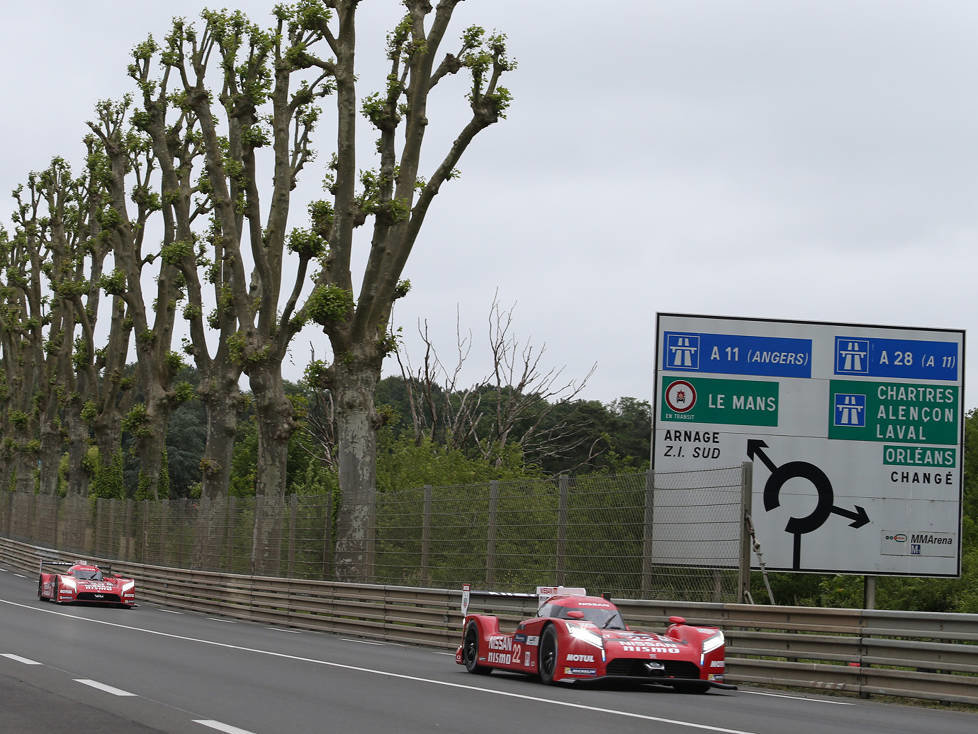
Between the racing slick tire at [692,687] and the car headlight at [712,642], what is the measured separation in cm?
34

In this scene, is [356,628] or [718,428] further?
[356,628]

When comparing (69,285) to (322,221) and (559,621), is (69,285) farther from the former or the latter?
(559,621)

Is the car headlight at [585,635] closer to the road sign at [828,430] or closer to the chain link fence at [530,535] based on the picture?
the chain link fence at [530,535]

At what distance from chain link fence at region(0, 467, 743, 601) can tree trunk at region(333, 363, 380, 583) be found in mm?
386

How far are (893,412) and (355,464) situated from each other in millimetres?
11934

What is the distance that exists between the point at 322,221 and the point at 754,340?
1605 cm

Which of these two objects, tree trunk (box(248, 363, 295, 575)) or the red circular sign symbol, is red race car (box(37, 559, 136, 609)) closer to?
tree trunk (box(248, 363, 295, 575))

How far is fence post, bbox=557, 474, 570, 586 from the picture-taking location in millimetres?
18734

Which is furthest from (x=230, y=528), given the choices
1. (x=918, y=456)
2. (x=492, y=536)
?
(x=918, y=456)

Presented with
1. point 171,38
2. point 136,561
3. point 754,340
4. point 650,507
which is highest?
point 171,38

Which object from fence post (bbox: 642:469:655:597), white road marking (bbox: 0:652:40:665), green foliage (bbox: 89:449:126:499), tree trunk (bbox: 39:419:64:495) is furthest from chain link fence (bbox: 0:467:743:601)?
tree trunk (bbox: 39:419:64:495)

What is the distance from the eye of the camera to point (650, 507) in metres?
17.3

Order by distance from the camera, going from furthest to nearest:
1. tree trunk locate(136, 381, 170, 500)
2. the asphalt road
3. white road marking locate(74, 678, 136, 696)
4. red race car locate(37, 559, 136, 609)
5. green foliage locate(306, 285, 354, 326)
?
tree trunk locate(136, 381, 170, 500) < red race car locate(37, 559, 136, 609) < green foliage locate(306, 285, 354, 326) < white road marking locate(74, 678, 136, 696) < the asphalt road

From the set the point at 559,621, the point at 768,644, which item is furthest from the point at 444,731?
the point at 768,644
